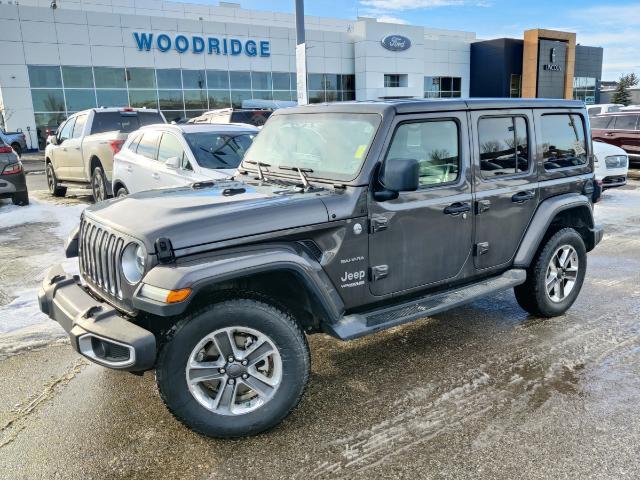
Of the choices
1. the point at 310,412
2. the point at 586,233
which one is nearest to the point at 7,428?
the point at 310,412

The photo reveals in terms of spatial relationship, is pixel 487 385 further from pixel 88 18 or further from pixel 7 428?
pixel 88 18

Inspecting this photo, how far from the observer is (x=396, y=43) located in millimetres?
39188

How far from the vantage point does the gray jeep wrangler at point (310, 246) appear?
288 cm

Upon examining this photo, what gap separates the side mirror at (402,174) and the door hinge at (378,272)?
0.53 m

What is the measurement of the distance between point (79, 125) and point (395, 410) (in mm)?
10747

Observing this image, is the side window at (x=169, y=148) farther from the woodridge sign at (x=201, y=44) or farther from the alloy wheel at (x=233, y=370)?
the woodridge sign at (x=201, y=44)

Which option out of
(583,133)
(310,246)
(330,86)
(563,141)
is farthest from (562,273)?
(330,86)

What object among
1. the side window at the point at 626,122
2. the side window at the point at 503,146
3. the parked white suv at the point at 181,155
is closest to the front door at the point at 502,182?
the side window at the point at 503,146

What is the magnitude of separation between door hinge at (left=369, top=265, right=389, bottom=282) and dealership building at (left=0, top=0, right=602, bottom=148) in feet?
55.2

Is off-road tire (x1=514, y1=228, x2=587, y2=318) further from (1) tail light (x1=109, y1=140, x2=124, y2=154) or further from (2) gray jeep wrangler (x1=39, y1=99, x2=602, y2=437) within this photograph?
(1) tail light (x1=109, y1=140, x2=124, y2=154)

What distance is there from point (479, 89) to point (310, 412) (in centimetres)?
4595

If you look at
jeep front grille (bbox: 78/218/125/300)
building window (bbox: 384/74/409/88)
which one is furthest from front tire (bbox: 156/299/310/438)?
building window (bbox: 384/74/409/88)

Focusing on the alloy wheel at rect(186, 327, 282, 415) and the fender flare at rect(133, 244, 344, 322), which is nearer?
the fender flare at rect(133, 244, 344, 322)

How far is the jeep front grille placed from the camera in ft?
10.1
